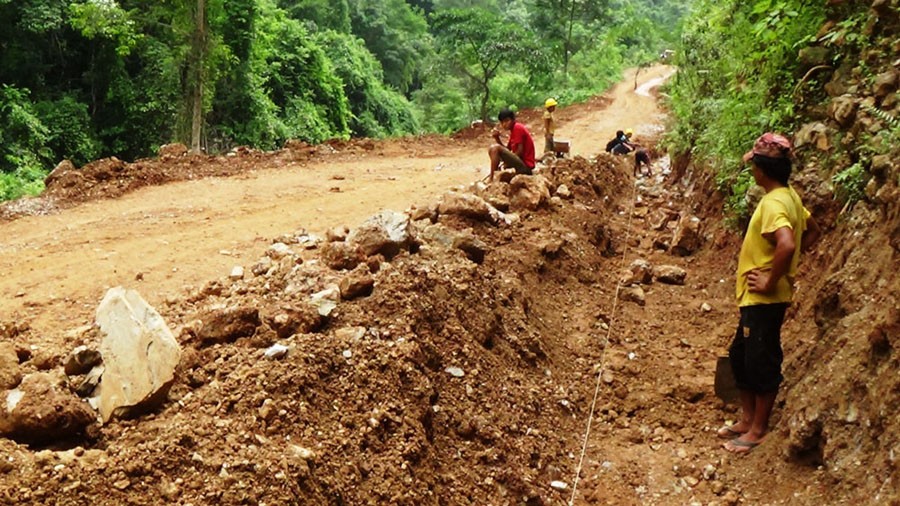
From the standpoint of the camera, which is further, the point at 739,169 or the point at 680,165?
the point at 680,165

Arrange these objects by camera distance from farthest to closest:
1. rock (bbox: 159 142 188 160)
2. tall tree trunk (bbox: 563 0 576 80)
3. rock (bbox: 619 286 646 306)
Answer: tall tree trunk (bbox: 563 0 576 80)
rock (bbox: 159 142 188 160)
rock (bbox: 619 286 646 306)

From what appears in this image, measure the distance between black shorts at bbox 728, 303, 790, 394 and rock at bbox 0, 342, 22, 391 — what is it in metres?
3.87

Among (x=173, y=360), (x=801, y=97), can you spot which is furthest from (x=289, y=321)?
(x=801, y=97)

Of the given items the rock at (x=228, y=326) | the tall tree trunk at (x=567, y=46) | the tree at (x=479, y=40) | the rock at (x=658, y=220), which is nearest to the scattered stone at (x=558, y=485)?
the rock at (x=228, y=326)

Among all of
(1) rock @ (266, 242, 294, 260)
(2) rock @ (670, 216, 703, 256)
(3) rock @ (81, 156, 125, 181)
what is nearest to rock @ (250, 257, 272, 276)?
(1) rock @ (266, 242, 294, 260)

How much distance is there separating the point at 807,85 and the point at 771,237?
2778 millimetres

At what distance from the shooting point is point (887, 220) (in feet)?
12.9

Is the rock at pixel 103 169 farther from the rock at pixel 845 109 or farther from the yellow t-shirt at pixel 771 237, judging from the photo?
the rock at pixel 845 109

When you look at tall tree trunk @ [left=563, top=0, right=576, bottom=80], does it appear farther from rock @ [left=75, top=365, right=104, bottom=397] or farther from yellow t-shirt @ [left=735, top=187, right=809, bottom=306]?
rock @ [left=75, top=365, right=104, bottom=397]

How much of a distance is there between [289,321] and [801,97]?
4.63 metres

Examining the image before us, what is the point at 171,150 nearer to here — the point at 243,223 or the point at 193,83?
the point at 193,83

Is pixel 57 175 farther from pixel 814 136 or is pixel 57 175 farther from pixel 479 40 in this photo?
pixel 479 40

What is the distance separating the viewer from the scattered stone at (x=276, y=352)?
145 inches

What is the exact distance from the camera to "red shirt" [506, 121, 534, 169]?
8953 mm
